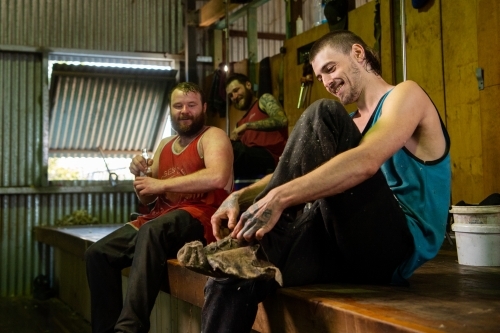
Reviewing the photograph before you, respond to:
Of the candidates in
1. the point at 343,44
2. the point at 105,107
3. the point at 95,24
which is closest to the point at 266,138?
the point at 343,44

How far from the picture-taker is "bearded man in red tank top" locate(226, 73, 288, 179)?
419cm

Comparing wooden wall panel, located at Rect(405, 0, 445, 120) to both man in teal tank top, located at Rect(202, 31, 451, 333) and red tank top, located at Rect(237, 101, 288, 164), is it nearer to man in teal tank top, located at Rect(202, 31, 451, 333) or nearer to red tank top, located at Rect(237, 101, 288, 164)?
red tank top, located at Rect(237, 101, 288, 164)

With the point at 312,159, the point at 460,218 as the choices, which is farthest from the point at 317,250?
the point at 460,218

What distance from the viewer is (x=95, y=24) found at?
265 inches

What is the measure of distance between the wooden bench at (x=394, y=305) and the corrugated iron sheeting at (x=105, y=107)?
15.1 ft

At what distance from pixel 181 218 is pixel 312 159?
41.9 inches

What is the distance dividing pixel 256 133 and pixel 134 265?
2199mm

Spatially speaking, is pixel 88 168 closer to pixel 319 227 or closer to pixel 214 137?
pixel 214 137

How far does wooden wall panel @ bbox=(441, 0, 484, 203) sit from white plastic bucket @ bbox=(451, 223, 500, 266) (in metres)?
0.81

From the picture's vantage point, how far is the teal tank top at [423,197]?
5.90 ft

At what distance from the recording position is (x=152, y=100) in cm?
689

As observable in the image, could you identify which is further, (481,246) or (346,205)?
(481,246)

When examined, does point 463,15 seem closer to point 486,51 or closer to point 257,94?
point 486,51

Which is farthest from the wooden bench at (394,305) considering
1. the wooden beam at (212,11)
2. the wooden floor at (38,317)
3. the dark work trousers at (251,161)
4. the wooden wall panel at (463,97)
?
the wooden beam at (212,11)
